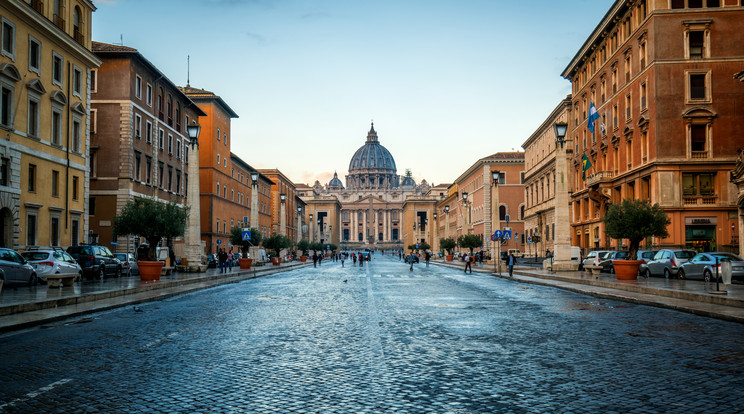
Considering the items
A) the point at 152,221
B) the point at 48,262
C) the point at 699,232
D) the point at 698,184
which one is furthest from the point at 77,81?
the point at 699,232

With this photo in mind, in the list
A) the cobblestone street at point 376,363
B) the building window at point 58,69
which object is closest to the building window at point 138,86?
the building window at point 58,69

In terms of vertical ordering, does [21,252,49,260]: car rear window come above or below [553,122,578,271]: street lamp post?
below

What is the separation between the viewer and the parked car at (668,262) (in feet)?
98.4

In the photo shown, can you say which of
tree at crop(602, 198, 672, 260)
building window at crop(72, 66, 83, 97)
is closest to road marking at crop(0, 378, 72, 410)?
building window at crop(72, 66, 83, 97)

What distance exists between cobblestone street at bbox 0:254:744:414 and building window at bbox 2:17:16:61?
19.8 m

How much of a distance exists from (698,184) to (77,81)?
36.8 meters

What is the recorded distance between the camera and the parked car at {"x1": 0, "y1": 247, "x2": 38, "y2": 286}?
22.0m

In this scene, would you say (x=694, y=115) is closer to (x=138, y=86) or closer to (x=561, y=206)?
(x=561, y=206)

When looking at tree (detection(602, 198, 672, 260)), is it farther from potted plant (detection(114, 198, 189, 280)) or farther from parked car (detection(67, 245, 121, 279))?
parked car (detection(67, 245, 121, 279))

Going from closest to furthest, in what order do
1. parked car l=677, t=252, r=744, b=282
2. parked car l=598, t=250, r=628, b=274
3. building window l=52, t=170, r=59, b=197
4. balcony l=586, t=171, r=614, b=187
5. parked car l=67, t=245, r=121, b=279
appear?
parked car l=677, t=252, r=744, b=282 → parked car l=67, t=245, r=121, b=279 → building window l=52, t=170, r=59, b=197 → parked car l=598, t=250, r=628, b=274 → balcony l=586, t=171, r=614, b=187

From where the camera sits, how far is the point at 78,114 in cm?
3688

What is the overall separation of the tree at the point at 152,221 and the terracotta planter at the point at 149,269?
18.6 feet

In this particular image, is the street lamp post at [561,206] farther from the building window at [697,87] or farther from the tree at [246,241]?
the tree at [246,241]

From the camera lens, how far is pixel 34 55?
32.2 metres
